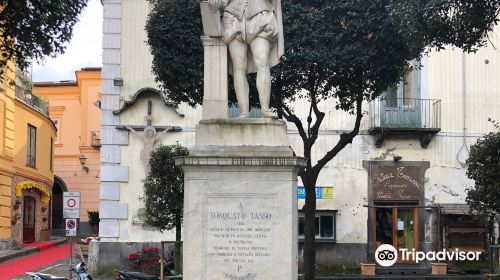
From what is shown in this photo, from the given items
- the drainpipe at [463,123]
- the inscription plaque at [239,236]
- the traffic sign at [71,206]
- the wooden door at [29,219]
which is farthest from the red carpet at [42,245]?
the inscription plaque at [239,236]

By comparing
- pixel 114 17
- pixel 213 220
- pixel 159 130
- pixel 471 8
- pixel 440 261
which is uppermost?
pixel 114 17

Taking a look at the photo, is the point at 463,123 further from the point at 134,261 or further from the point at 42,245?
the point at 42,245

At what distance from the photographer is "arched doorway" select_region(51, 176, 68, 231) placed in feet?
153

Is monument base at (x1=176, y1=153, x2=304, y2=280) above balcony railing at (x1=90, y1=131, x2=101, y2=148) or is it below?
below

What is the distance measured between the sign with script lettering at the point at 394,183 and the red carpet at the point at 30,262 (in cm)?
1147

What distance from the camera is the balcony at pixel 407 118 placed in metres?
23.2

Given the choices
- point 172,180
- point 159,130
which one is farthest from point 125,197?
point 172,180

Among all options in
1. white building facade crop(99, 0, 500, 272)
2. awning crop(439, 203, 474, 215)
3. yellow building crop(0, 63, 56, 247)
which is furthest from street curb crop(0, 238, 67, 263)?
awning crop(439, 203, 474, 215)

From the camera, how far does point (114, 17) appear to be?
904 inches

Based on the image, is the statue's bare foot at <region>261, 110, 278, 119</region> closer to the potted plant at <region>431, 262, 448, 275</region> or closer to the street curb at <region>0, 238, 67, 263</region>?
the potted plant at <region>431, 262, 448, 275</region>

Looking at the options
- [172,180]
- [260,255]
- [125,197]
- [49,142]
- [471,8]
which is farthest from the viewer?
[49,142]

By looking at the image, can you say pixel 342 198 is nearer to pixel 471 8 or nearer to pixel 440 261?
pixel 440 261

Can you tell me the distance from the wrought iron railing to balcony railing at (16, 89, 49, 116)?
16.9m

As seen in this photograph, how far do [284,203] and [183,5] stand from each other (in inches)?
327
